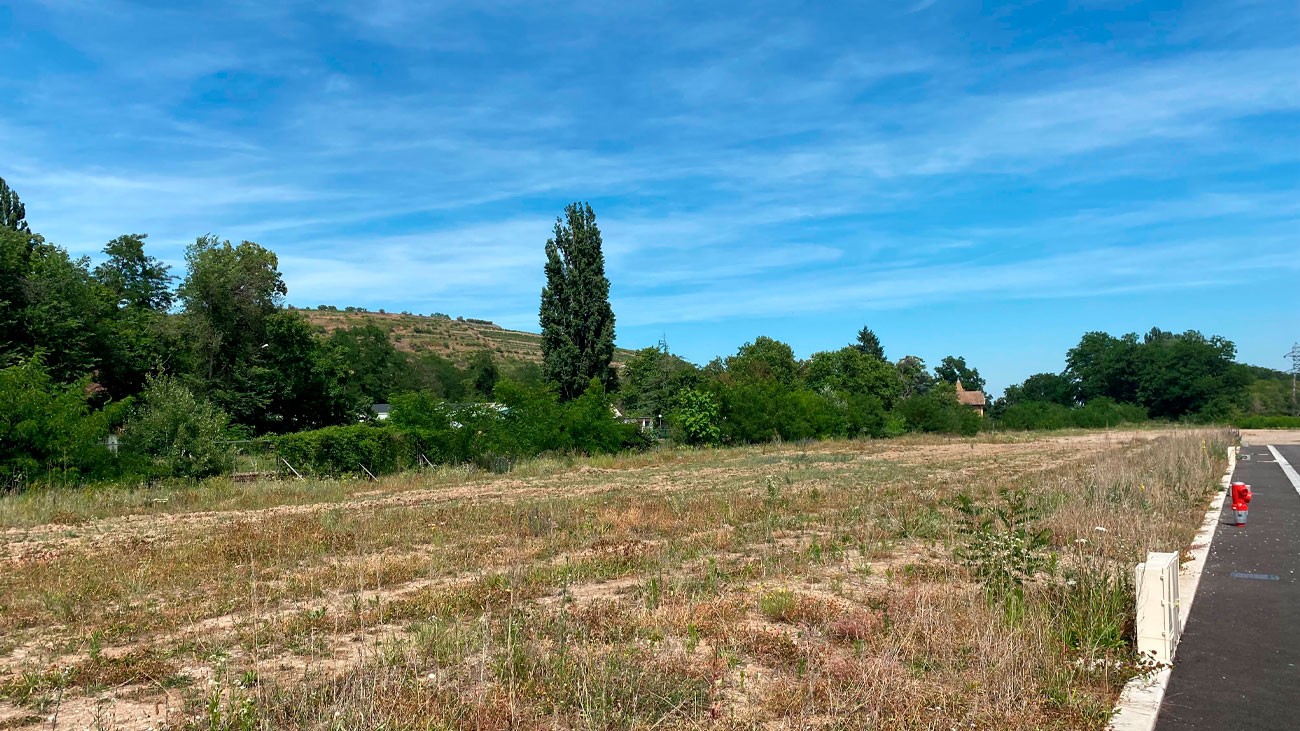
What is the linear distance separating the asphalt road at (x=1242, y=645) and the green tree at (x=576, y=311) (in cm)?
3988

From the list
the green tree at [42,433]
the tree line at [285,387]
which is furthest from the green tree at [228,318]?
the green tree at [42,433]

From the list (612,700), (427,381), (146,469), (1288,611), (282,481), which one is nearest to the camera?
(612,700)

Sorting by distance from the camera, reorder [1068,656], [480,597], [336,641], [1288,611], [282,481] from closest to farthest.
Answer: [1068,656], [336,641], [1288,611], [480,597], [282,481]

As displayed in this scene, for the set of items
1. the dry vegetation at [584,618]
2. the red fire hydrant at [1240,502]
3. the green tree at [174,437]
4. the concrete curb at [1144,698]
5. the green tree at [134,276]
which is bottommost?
the concrete curb at [1144,698]

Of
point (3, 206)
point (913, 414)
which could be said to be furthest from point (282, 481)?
point (913, 414)

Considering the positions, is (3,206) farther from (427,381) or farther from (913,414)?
Answer: (913,414)

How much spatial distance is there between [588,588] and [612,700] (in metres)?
4.15

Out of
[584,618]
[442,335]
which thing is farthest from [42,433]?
[442,335]

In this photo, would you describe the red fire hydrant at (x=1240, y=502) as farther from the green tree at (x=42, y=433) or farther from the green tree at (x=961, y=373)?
the green tree at (x=961, y=373)

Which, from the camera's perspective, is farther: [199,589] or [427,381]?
[427,381]

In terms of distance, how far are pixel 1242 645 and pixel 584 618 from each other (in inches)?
225

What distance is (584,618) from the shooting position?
7836 millimetres

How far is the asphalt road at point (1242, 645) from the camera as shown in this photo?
568 centimetres

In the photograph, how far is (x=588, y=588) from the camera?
32.0 feet
